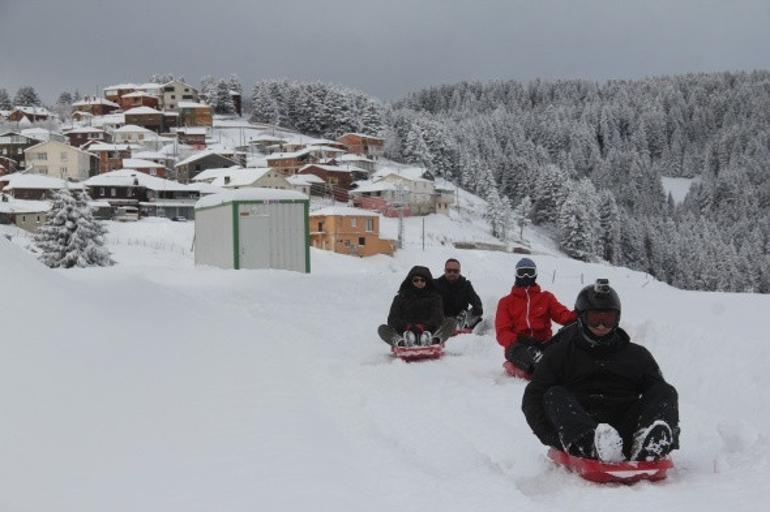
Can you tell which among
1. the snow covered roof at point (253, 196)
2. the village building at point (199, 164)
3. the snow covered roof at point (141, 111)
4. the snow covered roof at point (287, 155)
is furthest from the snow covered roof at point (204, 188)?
the snow covered roof at point (253, 196)

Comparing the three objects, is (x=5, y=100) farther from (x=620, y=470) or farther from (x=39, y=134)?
(x=620, y=470)

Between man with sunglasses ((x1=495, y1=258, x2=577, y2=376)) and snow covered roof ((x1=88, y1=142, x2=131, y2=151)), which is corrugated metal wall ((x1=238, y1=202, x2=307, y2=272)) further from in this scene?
snow covered roof ((x1=88, y1=142, x2=131, y2=151))

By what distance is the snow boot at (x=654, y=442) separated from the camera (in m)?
5.14

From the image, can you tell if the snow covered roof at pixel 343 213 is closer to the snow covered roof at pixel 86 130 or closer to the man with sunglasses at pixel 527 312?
the man with sunglasses at pixel 527 312

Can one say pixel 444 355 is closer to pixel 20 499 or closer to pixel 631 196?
pixel 20 499

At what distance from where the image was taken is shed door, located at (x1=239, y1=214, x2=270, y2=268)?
25141 mm

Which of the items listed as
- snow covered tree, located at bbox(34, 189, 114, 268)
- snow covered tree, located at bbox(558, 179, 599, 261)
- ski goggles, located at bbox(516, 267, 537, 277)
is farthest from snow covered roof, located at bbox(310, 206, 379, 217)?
ski goggles, located at bbox(516, 267, 537, 277)

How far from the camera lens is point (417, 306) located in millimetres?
12125

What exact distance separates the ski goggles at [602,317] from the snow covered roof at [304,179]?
3395 inches

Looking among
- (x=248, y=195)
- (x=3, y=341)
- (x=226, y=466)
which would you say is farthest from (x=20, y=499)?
(x=248, y=195)

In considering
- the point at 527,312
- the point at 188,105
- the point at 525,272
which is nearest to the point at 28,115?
the point at 188,105

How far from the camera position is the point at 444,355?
12.0 meters

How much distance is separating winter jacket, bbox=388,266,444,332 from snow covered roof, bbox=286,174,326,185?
7953 cm

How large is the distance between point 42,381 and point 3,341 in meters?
0.77
